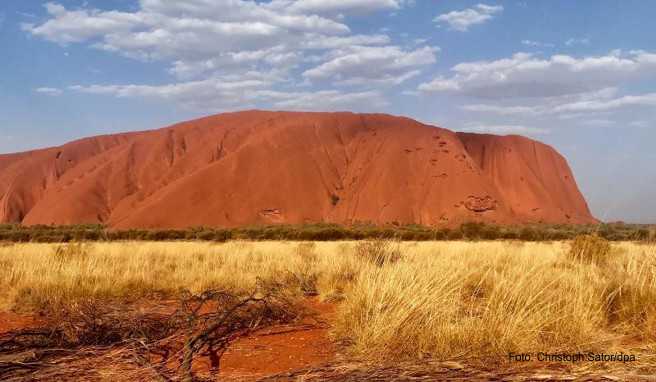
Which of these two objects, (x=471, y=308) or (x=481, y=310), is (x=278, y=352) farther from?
(x=481, y=310)

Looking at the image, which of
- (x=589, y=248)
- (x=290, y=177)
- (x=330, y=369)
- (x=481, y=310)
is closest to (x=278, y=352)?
(x=330, y=369)

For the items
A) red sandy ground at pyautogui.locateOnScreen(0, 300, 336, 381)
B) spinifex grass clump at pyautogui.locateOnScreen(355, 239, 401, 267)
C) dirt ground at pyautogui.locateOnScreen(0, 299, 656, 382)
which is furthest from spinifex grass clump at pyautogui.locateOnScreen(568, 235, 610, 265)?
dirt ground at pyautogui.locateOnScreen(0, 299, 656, 382)

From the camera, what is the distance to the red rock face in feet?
193

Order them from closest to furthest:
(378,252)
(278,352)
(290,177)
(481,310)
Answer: (278,352) < (481,310) < (378,252) < (290,177)

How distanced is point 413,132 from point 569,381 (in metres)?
68.5

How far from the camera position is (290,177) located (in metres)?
62.4

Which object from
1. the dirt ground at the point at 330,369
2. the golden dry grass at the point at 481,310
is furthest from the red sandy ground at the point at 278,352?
the golden dry grass at the point at 481,310

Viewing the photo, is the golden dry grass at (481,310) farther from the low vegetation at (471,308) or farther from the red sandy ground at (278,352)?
the red sandy ground at (278,352)

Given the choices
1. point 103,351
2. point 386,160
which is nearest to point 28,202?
point 386,160

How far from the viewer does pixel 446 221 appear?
2266 inches

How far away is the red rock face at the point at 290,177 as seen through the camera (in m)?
58.9

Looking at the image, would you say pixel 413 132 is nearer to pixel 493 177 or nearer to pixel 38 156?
pixel 493 177

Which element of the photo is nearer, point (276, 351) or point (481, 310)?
point (276, 351)

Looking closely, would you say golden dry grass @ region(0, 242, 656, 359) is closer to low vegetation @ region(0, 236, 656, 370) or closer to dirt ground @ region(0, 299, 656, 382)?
low vegetation @ region(0, 236, 656, 370)
